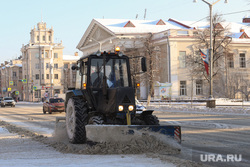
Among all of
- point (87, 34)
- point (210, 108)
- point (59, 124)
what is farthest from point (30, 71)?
point (59, 124)

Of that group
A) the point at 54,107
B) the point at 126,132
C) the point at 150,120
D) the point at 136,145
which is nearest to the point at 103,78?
the point at 150,120

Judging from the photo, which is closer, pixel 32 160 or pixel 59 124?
pixel 32 160

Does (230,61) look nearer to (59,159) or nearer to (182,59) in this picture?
(182,59)

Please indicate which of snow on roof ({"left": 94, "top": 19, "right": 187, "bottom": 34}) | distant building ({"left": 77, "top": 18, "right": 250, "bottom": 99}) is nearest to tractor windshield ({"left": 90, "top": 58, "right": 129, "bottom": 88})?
distant building ({"left": 77, "top": 18, "right": 250, "bottom": 99})

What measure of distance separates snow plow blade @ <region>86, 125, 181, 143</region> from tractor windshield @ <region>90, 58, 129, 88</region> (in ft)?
6.87

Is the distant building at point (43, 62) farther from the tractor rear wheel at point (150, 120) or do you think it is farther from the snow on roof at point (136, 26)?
the tractor rear wheel at point (150, 120)

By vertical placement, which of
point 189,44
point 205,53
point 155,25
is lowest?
point 205,53

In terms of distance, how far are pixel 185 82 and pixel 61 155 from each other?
56373 mm

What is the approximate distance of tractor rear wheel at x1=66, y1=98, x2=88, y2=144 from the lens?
11.4 meters

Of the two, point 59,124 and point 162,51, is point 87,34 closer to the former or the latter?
point 162,51

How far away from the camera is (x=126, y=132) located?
32.9 ft

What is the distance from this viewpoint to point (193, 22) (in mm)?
78000

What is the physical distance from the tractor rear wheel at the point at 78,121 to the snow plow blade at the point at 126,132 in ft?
3.58

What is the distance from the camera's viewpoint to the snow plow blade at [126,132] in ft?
32.8
